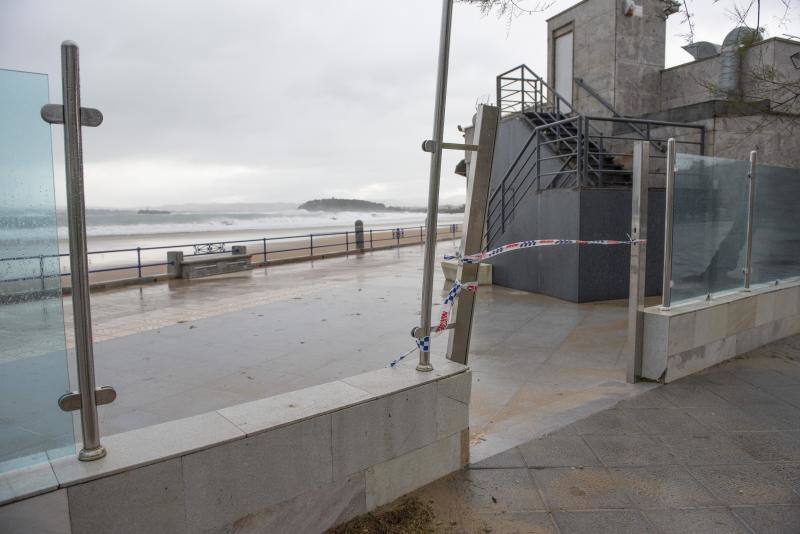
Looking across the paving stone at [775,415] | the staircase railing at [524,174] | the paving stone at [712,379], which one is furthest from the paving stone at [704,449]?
the staircase railing at [524,174]

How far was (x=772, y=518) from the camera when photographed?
2.98 metres

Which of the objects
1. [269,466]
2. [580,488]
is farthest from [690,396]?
[269,466]

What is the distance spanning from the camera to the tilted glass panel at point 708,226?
561 cm

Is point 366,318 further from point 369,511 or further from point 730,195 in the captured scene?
point 369,511

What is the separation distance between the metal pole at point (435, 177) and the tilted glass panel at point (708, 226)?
3245 mm

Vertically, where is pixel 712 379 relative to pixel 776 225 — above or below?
below

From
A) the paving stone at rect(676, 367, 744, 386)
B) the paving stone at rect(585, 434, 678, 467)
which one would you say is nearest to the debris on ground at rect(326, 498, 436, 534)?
the paving stone at rect(585, 434, 678, 467)

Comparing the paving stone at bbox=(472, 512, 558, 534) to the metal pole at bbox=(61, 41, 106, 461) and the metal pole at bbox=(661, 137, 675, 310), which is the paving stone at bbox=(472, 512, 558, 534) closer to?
the metal pole at bbox=(61, 41, 106, 461)

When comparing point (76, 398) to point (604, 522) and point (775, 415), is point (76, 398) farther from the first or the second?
point (775, 415)

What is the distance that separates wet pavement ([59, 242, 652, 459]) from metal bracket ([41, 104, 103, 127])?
9.63 ft

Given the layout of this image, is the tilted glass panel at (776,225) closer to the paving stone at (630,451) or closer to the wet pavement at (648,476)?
the wet pavement at (648,476)

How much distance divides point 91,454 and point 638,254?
4665 millimetres

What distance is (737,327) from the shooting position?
6211 millimetres

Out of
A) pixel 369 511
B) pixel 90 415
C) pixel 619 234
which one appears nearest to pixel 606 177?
pixel 619 234
